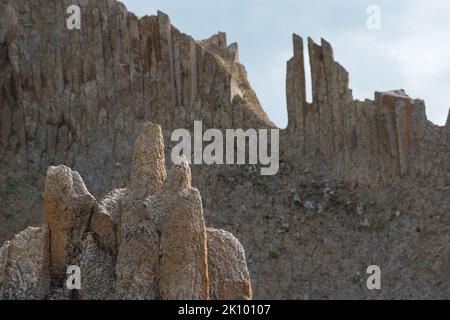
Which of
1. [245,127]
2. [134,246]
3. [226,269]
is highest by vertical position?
[245,127]

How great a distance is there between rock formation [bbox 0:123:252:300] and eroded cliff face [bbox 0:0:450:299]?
1137 inches

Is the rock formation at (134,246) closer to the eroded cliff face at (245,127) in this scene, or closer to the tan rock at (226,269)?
the tan rock at (226,269)

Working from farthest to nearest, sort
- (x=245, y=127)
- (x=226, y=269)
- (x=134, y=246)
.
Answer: (x=245, y=127) < (x=226, y=269) < (x=134, y=246)

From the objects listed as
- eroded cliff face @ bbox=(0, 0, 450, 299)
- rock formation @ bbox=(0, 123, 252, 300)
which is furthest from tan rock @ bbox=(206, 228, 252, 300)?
eroded cliff face @ bbox=(0, 0, 450, 299)

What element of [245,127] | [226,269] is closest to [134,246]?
[226,269]

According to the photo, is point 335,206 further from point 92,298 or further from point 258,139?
point 92,298

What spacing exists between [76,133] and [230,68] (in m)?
7.12

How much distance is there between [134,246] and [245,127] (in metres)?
37.0

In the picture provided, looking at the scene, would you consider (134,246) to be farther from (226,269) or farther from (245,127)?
(245,127)

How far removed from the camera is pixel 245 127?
5931cm

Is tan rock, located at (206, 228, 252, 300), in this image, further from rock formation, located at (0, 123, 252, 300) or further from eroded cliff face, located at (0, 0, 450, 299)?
eroded cliff face, located at (0, 0, 450, 299)

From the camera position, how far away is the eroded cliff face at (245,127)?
53.7m

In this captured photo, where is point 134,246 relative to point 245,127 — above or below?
below

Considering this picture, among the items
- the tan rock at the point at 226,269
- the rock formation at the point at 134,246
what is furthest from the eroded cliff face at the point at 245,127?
the tan rock at the point at 226,269
